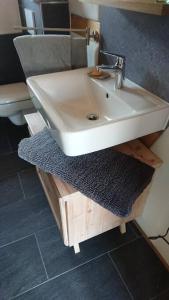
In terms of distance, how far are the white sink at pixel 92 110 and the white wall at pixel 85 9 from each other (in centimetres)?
32

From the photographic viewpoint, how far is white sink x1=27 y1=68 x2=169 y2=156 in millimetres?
763

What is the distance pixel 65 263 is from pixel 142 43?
122cm

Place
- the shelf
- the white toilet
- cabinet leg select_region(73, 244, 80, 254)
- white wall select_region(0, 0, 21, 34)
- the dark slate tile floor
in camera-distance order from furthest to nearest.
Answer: white wall select_region(0, 0, 21, 34) < the white toilet < cabinet leg select_region(73, 244, 80, 254) < the dark slate tile floor < the shelf

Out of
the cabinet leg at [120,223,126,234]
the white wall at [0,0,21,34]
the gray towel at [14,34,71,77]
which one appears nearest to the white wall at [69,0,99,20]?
the gray towel at [14,34,71,77]

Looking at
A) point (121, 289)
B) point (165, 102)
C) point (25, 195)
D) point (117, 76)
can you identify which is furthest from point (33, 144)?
point (121, 289)

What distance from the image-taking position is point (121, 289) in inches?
44.8

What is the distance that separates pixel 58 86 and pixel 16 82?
4.74ft

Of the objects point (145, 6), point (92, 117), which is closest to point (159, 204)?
point (92, 117)

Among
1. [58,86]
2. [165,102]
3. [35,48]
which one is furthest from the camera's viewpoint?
[35,48]

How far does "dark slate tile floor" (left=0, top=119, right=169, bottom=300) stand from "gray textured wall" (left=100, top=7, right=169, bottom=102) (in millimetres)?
948

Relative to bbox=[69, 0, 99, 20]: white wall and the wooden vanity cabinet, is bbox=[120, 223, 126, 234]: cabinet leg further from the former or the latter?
bbox=[69, 0, 99, 20]: white wall

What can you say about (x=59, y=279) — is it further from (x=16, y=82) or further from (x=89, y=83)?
(x=16, y=82)

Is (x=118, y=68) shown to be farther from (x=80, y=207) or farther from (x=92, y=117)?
(x=80, y=207)

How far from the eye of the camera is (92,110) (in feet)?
3.58
